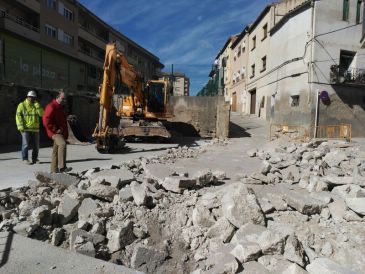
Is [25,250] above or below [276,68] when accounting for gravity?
below

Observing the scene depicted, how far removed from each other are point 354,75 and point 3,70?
2351cm

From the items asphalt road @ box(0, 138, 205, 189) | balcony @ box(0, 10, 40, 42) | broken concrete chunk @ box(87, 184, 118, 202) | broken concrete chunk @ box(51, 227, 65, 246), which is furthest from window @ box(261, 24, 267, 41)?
broken concrete chunk @ box(51, 227, 65, 246)

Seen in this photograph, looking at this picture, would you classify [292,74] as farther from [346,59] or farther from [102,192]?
[102,192]

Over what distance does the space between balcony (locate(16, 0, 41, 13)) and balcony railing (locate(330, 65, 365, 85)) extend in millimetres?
22845

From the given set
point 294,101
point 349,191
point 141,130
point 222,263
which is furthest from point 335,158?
point 294,101

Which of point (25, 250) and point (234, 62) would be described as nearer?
point (25, 250)

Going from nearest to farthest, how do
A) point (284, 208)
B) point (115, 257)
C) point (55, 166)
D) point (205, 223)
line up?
point (115, 257) → point (205, 223) → point (284, 208) → point (55, 166)

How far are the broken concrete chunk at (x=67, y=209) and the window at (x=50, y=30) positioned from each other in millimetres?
28448

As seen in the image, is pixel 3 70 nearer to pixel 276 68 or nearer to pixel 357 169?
pixel 276 68

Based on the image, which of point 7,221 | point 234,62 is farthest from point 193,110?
point 234,62

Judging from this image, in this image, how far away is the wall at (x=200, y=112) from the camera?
19781 mm

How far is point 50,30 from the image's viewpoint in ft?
98.3

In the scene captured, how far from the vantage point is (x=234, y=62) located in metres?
39.2

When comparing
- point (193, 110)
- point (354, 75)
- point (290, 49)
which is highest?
point (290, 49)
